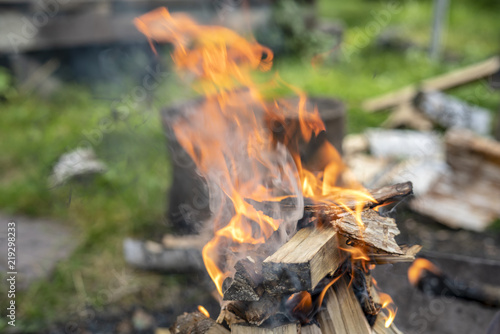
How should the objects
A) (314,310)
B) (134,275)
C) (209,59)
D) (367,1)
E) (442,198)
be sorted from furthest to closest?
(367,1) → (442,198) → (134,275) → (209,59) → (314,310)

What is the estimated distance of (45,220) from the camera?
14.3 ft

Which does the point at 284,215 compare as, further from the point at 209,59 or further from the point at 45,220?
the point at 45,220

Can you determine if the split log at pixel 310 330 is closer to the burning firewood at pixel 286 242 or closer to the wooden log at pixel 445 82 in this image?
the burning firewood at pixel 286 242

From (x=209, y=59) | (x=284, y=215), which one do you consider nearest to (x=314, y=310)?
(x=284, y=215)

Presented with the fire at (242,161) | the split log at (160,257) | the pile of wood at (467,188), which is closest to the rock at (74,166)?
the split log at (160,257)

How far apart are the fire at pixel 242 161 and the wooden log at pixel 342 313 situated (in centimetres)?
30

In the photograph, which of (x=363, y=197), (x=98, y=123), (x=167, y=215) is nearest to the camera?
(x=363, y=197)

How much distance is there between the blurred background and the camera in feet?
10.4

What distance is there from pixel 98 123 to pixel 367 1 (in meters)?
11.9

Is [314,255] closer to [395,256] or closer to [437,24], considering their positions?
[395,256]

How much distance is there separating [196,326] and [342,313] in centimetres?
62

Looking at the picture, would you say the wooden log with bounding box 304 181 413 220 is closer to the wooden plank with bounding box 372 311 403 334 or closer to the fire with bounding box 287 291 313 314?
the fire with bounding box 287 291 313 314

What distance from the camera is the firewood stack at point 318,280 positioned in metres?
1.67

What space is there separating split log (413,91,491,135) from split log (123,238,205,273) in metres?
4.14
